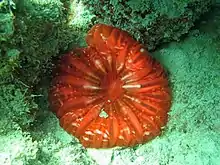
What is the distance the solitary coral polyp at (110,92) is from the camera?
3.47 meters

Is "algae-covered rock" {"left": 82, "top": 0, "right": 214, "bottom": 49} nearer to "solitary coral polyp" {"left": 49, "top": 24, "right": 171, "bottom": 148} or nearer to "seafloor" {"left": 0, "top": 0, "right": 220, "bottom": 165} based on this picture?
"solitary coral polyp" {"left": 49, "top": 24, "right": 171, "bottom": 148}

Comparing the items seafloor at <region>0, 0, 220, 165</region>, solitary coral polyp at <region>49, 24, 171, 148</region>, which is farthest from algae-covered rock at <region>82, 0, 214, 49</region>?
seafloor at <region>0, 0, 220, 165</region>

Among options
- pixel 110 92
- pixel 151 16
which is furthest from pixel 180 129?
pixel 151 16

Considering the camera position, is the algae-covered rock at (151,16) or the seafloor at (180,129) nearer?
the seafloor at (180,129)

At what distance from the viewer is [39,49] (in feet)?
10.3

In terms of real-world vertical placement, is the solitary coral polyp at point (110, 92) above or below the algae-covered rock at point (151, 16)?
below

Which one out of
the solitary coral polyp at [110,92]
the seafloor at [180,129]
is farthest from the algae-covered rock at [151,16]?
the seafloor at [180,129]

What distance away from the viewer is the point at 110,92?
3.65 m

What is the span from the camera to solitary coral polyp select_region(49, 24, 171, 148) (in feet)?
11.4

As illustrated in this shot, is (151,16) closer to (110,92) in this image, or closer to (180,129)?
(110,92)

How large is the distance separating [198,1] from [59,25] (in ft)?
4.98

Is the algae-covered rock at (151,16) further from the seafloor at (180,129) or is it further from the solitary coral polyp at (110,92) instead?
the seafloor at (180,129)

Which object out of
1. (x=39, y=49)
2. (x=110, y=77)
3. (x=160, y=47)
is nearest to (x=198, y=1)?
(x=160, y=47)

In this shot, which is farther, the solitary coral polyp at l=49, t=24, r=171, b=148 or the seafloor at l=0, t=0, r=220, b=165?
the solitary coral polyp at l=49, t=24, r=171, b=148
